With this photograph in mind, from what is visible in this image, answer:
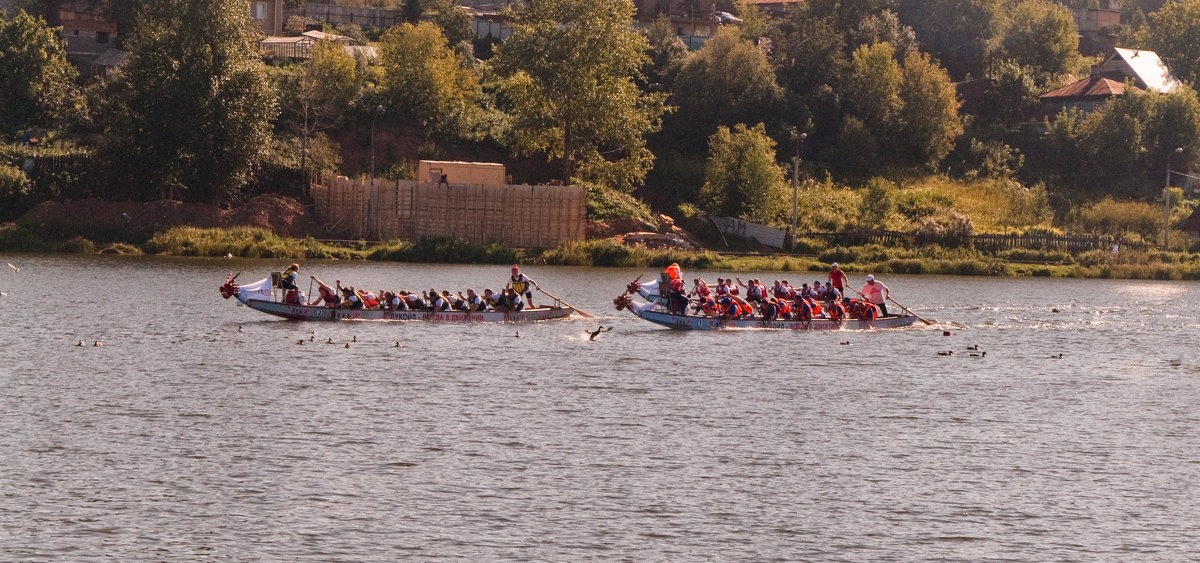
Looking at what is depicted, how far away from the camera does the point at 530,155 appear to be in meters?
102

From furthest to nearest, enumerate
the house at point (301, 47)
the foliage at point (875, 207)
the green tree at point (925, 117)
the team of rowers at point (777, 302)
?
the house at point (301, 47) → the green tree at point (925, 117) → the foliage at point (875, 207) → the team of rowers at point (777, 302)

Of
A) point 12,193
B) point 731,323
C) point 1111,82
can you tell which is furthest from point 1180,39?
point 12,193

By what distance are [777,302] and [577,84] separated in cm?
4064

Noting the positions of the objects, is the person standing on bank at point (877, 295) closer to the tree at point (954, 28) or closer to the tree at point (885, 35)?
the tree at point (885, 35)

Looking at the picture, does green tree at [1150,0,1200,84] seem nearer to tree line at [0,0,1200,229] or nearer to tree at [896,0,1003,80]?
tree line at [0,0,1200,229]

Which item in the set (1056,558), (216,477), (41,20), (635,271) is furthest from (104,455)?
(41,20)

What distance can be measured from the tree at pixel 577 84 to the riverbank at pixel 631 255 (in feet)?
26.6

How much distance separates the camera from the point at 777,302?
188 ft

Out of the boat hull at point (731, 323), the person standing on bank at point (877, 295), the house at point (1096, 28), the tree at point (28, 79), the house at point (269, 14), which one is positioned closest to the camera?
the boat hull at point (731, 323)

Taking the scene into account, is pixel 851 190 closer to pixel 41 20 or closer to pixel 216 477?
pixel 41 20

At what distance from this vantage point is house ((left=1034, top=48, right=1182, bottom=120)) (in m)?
122

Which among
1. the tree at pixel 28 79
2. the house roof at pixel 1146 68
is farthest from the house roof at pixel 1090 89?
the tree at pixel 28 79

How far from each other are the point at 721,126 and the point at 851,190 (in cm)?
1013

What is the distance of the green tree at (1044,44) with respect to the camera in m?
130
